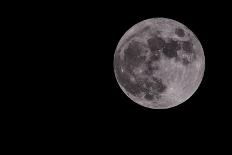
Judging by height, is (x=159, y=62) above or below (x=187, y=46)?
below

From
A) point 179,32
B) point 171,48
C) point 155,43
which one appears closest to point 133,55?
point 155,43

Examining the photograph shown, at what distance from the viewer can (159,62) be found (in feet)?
35.7

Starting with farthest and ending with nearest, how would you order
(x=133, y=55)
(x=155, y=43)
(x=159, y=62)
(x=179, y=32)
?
(x=179, y=32)
(x=133, y=55)
(x=155, y=43)
(x=159, y=62)

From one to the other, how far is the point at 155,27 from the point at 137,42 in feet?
1.95

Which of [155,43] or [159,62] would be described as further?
[155,43]

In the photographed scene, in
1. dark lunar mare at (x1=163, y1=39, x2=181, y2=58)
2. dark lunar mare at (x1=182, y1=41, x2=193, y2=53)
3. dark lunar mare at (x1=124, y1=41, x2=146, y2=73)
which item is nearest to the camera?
dark lunar mare at (x1=163, y1=39, x2=181, y2=58)

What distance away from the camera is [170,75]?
10977 millimetres

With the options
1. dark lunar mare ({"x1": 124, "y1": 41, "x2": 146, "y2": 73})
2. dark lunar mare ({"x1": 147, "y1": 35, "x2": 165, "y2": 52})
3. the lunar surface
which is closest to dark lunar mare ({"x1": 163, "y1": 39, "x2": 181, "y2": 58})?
the lunar surface

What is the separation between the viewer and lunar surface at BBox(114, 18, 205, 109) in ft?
35.9

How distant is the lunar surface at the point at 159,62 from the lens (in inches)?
431

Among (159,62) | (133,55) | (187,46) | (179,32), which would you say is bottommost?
(159,62)

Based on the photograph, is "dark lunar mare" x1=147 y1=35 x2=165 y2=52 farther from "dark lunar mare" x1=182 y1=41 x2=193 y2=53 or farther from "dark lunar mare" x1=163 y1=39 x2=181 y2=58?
"dark lunar mare" x1=182 y1=41 x2=193 y2=53

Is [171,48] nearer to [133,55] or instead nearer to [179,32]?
[179,32]

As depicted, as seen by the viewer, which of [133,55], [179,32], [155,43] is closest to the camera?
[155,43]
